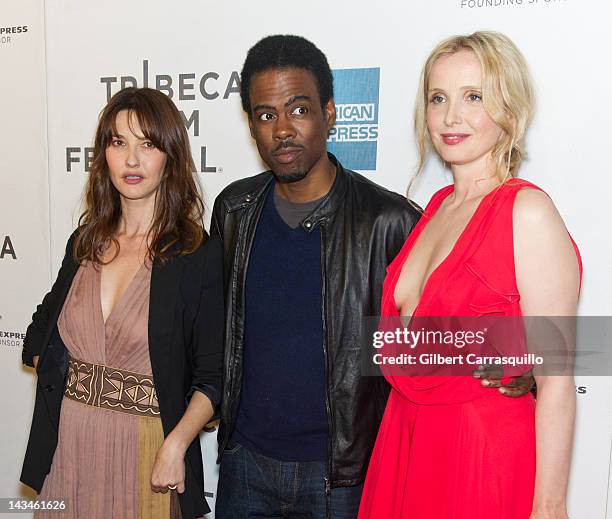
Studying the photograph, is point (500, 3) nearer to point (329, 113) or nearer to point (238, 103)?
point (329, 113)

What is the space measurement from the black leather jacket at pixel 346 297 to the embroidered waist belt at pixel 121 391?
0.24 meters

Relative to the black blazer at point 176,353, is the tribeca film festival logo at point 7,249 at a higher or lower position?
higher

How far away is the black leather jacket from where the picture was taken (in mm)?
1944

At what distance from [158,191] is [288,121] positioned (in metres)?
0.51

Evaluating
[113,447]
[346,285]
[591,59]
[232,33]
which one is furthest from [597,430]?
[232,33]

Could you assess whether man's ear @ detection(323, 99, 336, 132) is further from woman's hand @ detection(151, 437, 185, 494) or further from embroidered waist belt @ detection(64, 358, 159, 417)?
woman's hand @ detection(151, 437, 185, 494)

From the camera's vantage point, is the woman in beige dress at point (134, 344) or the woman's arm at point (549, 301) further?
the woman in beige dress at point (134, 344)

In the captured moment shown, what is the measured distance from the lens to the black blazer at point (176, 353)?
1.95 meters

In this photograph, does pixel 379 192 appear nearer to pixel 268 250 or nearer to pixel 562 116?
pixel 268 250

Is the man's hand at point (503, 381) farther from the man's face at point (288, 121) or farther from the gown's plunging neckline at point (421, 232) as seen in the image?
the man's face at point (288, 121)

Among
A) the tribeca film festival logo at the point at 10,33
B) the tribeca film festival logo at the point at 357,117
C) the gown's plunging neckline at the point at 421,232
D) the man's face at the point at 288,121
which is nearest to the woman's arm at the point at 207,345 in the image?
the man's face at the point at 288,121

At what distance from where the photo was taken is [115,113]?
205 centimetres

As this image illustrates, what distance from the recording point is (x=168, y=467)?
1843 millimetres

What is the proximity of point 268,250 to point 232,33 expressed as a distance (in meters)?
1.20
